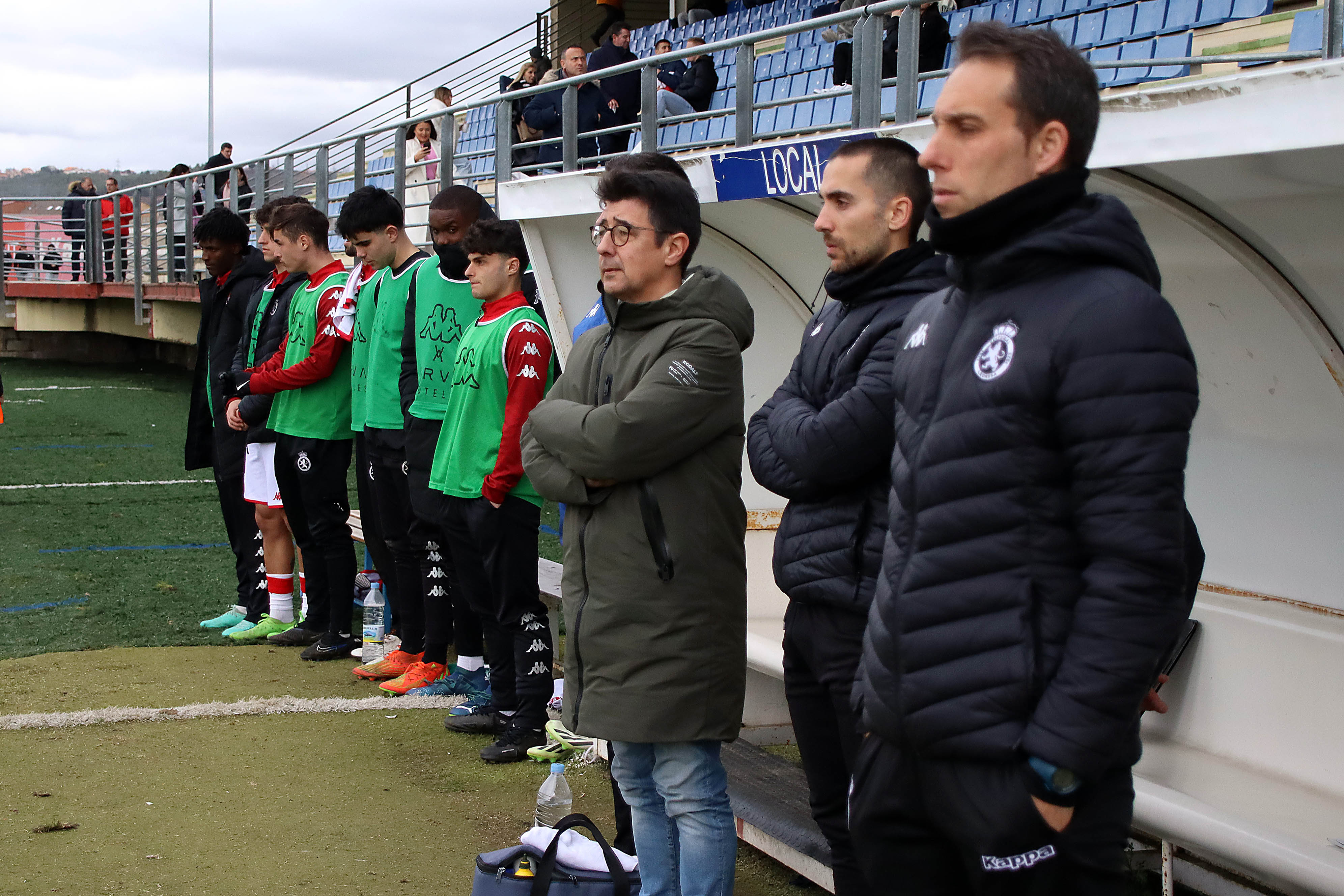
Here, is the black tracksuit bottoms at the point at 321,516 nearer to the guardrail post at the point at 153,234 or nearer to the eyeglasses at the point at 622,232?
the eyeglasses at the point at 622,232

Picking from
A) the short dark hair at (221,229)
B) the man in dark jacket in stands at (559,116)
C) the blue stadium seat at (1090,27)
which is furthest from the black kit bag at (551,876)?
the blue stadium seat at (1090,27)

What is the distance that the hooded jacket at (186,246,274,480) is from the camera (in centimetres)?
675

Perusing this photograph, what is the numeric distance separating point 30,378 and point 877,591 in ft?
74.5

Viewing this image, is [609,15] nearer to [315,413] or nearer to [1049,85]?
[315,413]

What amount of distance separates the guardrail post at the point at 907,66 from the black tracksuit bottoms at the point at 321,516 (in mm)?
3350

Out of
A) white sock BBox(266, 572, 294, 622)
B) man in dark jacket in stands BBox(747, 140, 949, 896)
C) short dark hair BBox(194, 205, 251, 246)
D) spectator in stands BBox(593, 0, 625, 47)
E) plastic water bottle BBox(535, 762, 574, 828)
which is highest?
spectator in stands BBox(593, 0, 625, 47)

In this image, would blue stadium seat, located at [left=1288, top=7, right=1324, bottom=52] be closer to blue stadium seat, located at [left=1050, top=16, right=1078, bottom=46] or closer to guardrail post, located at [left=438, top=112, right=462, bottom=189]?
blue stadium seat, located at [left=1050, top=16, right=1078, bottom=46]

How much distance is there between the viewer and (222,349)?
6848 mm

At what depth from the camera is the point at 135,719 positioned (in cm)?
515

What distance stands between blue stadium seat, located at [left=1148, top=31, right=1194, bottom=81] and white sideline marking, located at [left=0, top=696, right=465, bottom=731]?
14.5 ft

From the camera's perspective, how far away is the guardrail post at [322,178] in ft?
37.4

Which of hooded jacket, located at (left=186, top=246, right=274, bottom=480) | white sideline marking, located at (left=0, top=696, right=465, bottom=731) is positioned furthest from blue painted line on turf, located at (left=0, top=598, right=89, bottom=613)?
white sideline marking, located at (left=0, top=696, right=465, bottom=731)

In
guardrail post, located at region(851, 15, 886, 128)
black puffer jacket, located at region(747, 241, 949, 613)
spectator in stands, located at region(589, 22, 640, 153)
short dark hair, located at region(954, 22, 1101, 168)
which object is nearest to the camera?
short dark hair, located at region(954, 22, 1101, 168)

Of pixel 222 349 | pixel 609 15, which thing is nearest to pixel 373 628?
pixel 222 349
